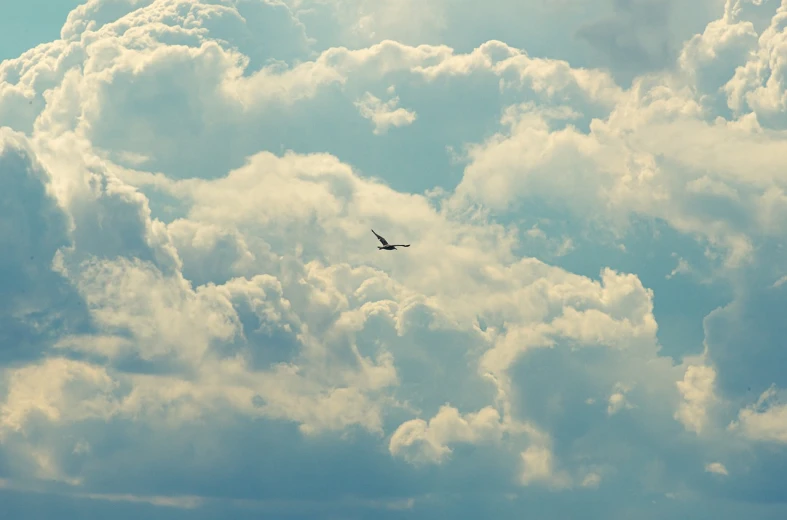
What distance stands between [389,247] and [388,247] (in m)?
0.84

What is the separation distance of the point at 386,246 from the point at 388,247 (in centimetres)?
102

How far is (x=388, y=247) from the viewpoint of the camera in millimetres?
173750

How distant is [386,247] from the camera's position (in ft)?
568

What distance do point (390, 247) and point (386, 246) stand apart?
95.5 inches

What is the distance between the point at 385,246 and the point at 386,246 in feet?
1.45

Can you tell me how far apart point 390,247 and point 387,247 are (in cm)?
251

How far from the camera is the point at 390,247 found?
171250mm

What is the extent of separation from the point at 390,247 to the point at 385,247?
7.29 feet

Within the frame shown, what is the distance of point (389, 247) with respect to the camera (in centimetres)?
17300

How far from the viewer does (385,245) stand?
173m

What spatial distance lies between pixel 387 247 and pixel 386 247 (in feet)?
1.45

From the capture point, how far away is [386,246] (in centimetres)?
17312

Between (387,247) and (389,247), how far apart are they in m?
0.89
